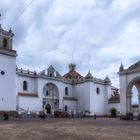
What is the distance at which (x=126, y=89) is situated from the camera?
3388 centimetres

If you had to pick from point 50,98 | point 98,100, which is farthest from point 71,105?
point 50,98

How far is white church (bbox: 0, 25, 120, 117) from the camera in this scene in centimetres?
3497

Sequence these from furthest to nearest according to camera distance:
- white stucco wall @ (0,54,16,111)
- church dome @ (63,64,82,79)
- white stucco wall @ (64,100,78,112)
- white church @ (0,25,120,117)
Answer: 1. church dome @ (63,64,82,79)
2. white stucco wall @ (64,100,78,112)
3. white church @ (0,25,120,117)
4. white stucco wall @ (0,54,16,111)

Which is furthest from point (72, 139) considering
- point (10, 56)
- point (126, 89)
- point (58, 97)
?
point (58, 97)

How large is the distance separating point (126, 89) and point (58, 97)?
1717 centimetres

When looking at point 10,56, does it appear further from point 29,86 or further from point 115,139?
point 115,139

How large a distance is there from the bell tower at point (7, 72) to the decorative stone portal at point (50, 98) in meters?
11.8

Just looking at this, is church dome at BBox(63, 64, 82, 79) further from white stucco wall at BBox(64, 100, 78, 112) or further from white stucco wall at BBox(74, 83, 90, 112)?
white stucco wall at BBox(64, 100, 78, 112)

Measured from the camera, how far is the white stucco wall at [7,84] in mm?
34125

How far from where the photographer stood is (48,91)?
47.4 m

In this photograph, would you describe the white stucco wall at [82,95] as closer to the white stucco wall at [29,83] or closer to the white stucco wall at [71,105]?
the white stucco wall at [71,105]

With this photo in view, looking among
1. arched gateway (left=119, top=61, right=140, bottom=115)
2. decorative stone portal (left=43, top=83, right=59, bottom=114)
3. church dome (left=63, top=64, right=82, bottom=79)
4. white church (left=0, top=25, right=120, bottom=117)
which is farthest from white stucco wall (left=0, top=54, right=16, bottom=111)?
church dome (left=63, top=64, right=82, bottom=79)

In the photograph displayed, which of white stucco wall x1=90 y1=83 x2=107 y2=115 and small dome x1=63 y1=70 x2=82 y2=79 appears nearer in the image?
white stucco wall x1=90 y1=83 x2=107 y2=115

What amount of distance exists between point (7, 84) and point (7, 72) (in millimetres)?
1491
